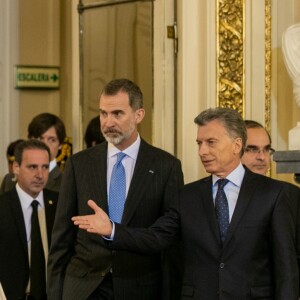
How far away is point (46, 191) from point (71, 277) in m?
1.53

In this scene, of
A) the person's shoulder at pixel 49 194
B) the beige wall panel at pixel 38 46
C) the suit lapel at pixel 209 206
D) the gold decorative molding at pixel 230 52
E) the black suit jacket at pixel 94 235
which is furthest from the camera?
the beige wall panel at pixel 38 46

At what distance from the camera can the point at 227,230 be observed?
5113mm

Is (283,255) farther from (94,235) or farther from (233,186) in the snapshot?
(94,235)

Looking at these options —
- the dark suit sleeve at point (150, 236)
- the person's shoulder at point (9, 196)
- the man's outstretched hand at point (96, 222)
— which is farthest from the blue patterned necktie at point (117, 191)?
the person's shoulder at point (9, 196)

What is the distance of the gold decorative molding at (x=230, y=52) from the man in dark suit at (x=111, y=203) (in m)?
2.01

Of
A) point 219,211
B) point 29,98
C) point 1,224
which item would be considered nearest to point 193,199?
point 219,211

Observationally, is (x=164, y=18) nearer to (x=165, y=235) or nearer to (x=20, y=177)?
(x=20, y=177)

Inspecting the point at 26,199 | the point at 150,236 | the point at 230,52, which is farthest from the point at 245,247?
the point at 230,52

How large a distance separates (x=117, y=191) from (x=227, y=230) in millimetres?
762

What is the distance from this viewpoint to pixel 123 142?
5715 millimetres

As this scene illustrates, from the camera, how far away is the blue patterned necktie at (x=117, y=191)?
5.64 m

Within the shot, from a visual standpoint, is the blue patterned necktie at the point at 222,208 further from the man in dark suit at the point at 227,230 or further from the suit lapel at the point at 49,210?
the suit lapel at the point at 49,210

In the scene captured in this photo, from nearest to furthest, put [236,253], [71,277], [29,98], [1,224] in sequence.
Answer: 1. [236,253]
2. [71,277]
3. [1,224]
4. [29,98]

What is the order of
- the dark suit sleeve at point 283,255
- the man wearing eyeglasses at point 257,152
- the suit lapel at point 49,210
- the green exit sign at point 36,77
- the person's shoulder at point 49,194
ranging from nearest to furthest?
the dark suit sleeve at point 283,255, the man wearing eyeglasses at point 257,152, the suit lapel at point 49,210, the person's shoulder at point 49,194, the green exit sign at point 36,77
